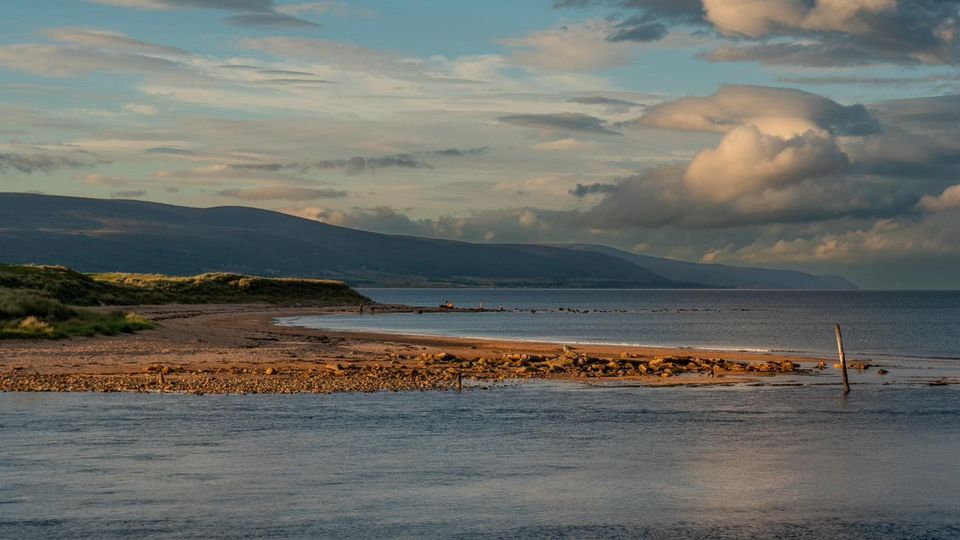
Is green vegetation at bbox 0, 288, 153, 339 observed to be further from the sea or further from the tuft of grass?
the tuft of grass

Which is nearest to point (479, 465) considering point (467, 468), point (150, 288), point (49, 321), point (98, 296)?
point (467, 468)

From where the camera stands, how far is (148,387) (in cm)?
4141

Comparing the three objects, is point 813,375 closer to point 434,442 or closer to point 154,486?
point 434,442

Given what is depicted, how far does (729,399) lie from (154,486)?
26.7 meters

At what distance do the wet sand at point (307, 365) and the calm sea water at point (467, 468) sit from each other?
3.10 metres

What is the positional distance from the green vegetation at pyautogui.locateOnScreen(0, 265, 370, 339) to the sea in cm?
2796

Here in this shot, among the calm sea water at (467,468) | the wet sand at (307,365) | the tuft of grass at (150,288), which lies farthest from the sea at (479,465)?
the tuft of grass at (150,288)

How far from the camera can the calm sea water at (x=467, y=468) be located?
21.5 m

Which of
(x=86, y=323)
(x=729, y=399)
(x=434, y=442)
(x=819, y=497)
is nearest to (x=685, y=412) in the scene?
(x=729, y=399)

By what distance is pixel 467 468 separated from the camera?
89.5 ft

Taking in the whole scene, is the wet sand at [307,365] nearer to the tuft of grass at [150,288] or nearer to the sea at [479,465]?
the sea at [479,465]

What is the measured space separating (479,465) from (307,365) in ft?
82.6

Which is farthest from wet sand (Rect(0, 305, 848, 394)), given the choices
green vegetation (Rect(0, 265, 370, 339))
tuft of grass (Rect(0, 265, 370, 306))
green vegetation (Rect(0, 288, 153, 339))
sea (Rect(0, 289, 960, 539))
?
tuft of grass (Rect(0, 265, 370, 306))

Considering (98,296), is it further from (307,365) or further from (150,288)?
(307,365)
